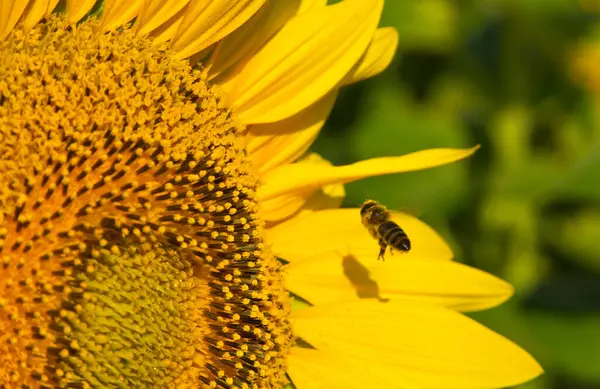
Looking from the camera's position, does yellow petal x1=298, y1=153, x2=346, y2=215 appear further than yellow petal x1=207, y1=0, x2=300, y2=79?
Yes

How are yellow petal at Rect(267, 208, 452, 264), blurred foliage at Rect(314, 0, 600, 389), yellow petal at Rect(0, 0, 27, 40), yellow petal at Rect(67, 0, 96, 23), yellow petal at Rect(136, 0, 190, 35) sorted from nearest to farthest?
yellow petal at Rect(0, 0, 27, 40) < yellow petal at Rect(67, 0, 96, 23) < yellow petal at Rect(136, 0, 190, 35) < yellow petal at Rect(267, 208, 452, 264) < blurred foliage at Rect(314, 0, 600, 389)

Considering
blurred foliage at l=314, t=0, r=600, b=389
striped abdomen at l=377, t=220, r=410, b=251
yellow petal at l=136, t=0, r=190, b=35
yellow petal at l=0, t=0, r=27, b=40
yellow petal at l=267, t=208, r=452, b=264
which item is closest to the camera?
yellow petal at l=0, t=0, r=27, b=40

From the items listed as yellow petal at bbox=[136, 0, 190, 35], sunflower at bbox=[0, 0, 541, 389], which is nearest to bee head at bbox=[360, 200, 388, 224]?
sunflower at bbox=[0, 0, 541, 389]

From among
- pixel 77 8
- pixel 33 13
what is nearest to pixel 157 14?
pixel 77 8

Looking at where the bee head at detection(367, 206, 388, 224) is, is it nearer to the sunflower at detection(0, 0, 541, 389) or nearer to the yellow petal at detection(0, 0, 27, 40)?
the sunflower at detection(0, 0, 541, 389)

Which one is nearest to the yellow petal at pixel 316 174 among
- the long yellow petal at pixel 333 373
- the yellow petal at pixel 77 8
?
the long yellow petal at pixel 333 373

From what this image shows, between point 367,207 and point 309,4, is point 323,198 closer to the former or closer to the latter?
A: point 367,207

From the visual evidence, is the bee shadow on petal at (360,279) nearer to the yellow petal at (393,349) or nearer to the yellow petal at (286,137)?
the yellow petal at (393,349)

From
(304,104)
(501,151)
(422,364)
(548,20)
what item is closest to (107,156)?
(304,104)
